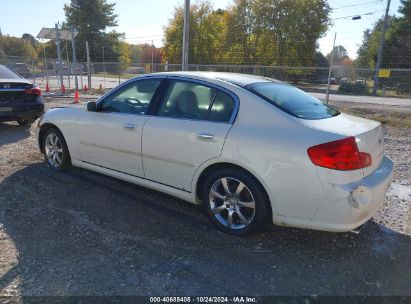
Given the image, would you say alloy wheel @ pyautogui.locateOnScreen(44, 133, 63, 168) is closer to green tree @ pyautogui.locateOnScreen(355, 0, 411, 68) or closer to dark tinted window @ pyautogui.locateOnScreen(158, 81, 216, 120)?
dark tinted window @ pyautogui.locateOnScreen(158, 81, 216, 120)

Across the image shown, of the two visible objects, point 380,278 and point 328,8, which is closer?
point 380,278

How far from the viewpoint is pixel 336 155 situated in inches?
117

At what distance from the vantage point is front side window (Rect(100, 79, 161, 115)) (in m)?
4.16

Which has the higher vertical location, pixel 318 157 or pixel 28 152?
pixel 318 157

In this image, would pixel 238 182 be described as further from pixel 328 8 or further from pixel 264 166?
pixel 328 8

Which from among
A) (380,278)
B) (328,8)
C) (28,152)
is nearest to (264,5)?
(328,8)

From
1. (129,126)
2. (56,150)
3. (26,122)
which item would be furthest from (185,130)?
(26,122)

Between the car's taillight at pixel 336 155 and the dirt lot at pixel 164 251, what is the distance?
2.87 ft

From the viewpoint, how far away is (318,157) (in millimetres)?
2977

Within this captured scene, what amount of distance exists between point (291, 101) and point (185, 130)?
1101mm

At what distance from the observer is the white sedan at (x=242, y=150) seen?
3021 millimetres

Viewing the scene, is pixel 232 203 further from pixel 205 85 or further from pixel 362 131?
pixel 362 131

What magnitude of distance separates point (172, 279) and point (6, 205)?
2.35 meters

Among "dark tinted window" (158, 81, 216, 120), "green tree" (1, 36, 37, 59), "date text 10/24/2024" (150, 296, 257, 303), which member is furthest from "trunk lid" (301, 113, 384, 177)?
"green tree" (1, 36, 37, 59)
